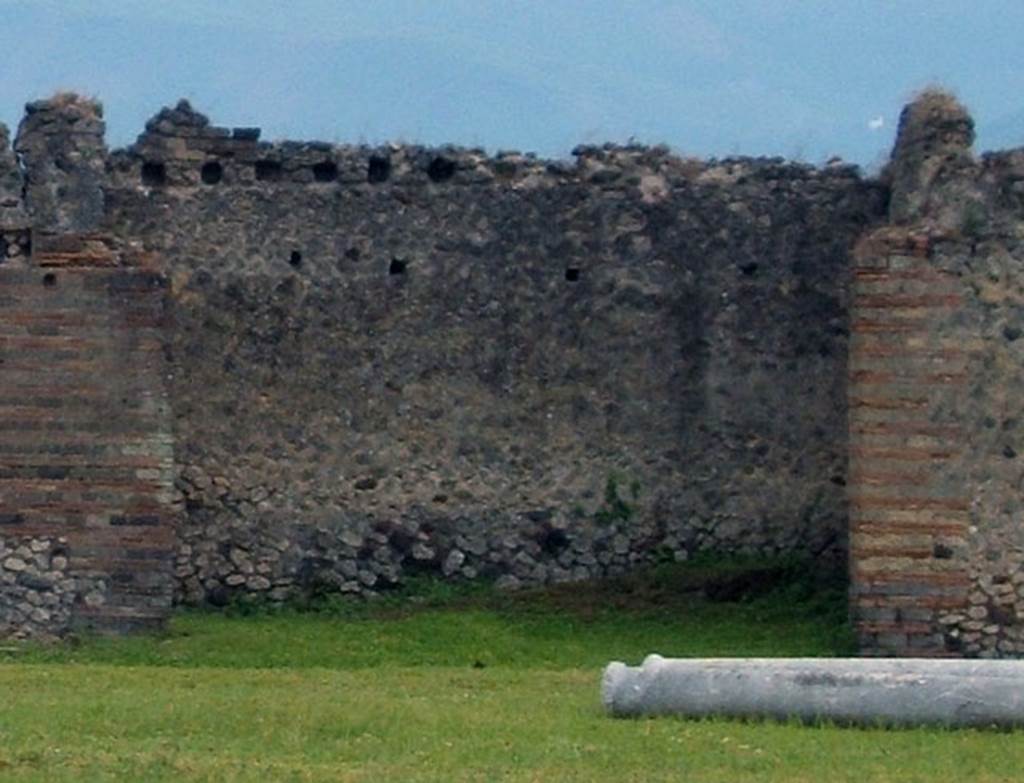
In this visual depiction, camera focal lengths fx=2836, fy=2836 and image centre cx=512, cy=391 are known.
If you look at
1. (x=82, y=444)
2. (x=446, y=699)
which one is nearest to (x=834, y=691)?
(x=446, y=699)

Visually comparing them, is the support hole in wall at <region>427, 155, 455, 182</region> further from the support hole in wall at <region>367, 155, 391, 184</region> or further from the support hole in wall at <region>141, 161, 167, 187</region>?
the support hole in wall at <region>141, 161, 167, 187</region>

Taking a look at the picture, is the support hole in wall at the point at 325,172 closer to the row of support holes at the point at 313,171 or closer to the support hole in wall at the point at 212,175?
the row of support holes at the point at 313,171

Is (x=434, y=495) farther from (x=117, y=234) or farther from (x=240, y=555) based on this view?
(x=117, y=234)

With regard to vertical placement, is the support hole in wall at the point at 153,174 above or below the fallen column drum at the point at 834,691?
above

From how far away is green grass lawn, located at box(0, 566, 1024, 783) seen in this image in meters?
11.8

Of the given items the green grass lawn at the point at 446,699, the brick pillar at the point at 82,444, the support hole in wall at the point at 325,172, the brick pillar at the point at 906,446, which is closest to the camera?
the green grass lawn at the point at 446,699

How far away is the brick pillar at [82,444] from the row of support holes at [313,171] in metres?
1.75

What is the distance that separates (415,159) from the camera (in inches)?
833

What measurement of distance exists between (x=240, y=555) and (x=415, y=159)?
322 centimetres

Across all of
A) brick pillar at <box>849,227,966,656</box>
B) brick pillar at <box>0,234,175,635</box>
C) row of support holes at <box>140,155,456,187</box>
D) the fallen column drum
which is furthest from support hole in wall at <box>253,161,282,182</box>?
the fallen column drum

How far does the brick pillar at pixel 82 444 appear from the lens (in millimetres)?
19094

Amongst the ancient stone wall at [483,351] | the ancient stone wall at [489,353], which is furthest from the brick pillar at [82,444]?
the ancient stone wall at [489,353]

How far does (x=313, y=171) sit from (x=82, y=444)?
3.13 metres

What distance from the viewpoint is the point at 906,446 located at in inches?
731
